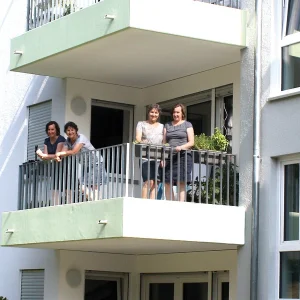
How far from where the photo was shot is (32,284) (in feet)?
63.4

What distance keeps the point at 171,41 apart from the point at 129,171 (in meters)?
2.20

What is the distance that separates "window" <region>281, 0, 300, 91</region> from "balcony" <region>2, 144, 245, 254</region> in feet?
5.38

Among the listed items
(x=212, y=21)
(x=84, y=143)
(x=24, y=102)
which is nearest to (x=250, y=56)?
(x=212, y=21)

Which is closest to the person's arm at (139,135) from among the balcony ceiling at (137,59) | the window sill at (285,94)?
the balcony ceiling at (137,59)

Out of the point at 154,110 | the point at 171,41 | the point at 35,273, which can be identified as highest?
the point at 171,41

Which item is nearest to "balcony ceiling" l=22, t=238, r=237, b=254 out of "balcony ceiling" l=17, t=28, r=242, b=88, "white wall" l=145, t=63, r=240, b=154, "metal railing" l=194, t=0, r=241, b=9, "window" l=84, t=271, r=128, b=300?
"window" l=84, t=271, r=128, b=300

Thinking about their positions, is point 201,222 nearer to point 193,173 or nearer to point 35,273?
point 193,173

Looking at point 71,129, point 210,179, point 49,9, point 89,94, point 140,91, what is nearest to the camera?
point 210,179

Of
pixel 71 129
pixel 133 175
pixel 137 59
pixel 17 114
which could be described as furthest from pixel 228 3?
pixel 17 114

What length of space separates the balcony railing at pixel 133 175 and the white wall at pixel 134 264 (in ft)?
5.05

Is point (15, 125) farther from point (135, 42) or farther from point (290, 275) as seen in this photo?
point (290, 275)

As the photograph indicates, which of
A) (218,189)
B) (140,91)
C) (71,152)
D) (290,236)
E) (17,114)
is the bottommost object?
(290,236)

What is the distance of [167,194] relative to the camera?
15328mm

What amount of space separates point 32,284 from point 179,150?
5.44 meters
